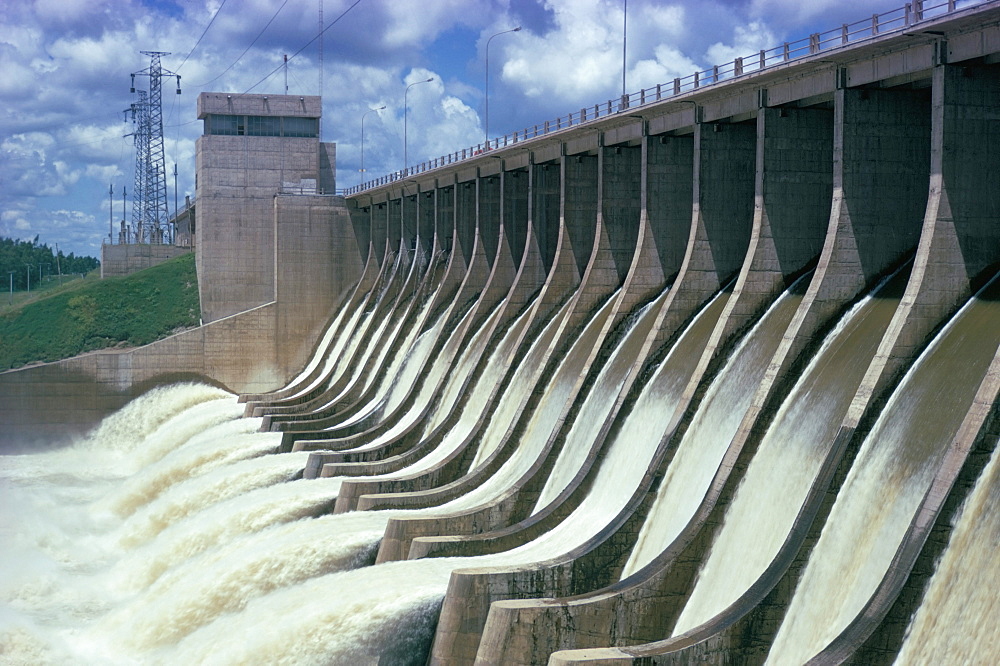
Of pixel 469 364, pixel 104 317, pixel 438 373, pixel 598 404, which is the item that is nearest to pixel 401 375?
pixel 438 373

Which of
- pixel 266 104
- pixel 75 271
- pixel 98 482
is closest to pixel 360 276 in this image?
pixel 266 104

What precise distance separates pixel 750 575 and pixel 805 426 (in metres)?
2.90

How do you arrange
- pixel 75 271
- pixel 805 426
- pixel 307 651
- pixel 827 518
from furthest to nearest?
pixel 75 271 → pixel 307 651 → pixel 805 426 → pixel 827 518

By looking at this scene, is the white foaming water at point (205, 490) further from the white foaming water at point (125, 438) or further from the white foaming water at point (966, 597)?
the white foaming water at point (966, 597)

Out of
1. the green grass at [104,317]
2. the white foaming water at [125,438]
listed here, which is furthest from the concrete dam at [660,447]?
the green grass at [104,317]

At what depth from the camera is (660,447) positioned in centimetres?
2386

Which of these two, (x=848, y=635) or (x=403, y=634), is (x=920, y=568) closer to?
(x=848, y=635)

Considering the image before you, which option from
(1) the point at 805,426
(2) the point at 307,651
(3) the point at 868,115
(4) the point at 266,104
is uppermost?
(4) the point at 266,104

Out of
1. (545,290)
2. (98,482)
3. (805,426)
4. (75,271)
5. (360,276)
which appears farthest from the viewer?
(75,271)

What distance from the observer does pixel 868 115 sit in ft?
77.0

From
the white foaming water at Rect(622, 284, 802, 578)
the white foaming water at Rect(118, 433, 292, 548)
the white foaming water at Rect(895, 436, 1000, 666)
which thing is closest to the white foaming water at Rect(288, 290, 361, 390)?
the white foaming water at Rect(118, 433, 292, 548)

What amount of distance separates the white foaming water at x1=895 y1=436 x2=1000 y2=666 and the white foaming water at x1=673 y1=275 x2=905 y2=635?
3.84 m

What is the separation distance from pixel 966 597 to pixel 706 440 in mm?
8771

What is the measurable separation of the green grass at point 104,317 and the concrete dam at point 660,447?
726 inches
